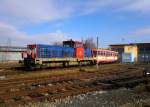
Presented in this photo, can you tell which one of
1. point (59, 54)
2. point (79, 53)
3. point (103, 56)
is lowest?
point (103, 56)

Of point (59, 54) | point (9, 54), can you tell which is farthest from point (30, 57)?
point (9, 54)

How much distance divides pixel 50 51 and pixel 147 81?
1661 cm

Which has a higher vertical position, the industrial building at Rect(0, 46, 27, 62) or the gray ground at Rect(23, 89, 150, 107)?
the industrial building at Rect(0, 46, 27, 62)

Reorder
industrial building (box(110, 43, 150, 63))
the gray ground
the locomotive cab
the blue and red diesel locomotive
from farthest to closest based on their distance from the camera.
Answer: industrial building (box(110, 43, 150, 63)) → the blue and red diesel locomotive → the locomotive cab → the gray ground

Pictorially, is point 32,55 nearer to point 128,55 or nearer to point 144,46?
point 128,55

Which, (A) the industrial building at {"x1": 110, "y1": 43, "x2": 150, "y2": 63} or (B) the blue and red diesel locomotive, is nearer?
(B) the blue and red diesel locomotive

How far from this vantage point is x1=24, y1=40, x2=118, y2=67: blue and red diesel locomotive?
97.2ft

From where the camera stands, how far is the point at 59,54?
33.5 metres

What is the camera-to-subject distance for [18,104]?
1077cm

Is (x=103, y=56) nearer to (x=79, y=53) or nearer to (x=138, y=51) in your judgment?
(x=79, y=53)

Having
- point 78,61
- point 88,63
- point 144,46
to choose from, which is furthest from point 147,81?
point 144,46

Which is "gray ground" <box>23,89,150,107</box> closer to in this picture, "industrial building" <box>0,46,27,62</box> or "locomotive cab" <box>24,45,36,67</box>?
"locomotive cab" <box>24,45,36,67</box>

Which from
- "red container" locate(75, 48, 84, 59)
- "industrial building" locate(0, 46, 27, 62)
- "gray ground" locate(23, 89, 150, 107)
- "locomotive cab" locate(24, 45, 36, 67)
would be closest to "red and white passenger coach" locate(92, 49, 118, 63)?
"red container" locate(75, 48, 84, 59)

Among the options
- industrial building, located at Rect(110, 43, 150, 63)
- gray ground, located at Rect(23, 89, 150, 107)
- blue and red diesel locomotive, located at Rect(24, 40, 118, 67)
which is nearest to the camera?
gray ground, located at Rect(23, 89, 150, 107)
